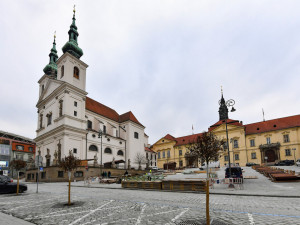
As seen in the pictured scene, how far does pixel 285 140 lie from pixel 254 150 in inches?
316

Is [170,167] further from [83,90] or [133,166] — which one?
[83,90]

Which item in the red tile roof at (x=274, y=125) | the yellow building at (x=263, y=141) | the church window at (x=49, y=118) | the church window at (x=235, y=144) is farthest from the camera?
the church window at (x=235, y=144)

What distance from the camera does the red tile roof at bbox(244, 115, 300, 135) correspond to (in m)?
53.8

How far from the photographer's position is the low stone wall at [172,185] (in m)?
13.9

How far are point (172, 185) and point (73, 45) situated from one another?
127 ft

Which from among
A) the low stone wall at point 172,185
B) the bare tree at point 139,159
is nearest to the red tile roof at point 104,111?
the bare tree at point 139,159

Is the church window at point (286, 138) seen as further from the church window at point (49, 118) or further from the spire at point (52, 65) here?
the spire at point (52, 65)

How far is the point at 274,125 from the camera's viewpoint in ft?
186

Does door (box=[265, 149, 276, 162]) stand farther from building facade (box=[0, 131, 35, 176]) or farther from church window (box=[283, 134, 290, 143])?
building facade (box=[0, 131, 35, 176])

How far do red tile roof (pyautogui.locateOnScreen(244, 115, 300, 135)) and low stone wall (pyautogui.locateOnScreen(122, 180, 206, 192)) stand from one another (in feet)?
168

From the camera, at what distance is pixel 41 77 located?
49156mm

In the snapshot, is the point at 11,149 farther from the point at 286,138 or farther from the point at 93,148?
the point at 286,138

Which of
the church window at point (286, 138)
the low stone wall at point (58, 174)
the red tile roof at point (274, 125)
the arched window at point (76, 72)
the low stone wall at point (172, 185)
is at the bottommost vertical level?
the low stone wall at point (58, 174)

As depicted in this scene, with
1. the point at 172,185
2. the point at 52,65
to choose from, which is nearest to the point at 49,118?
the point at 52,65
